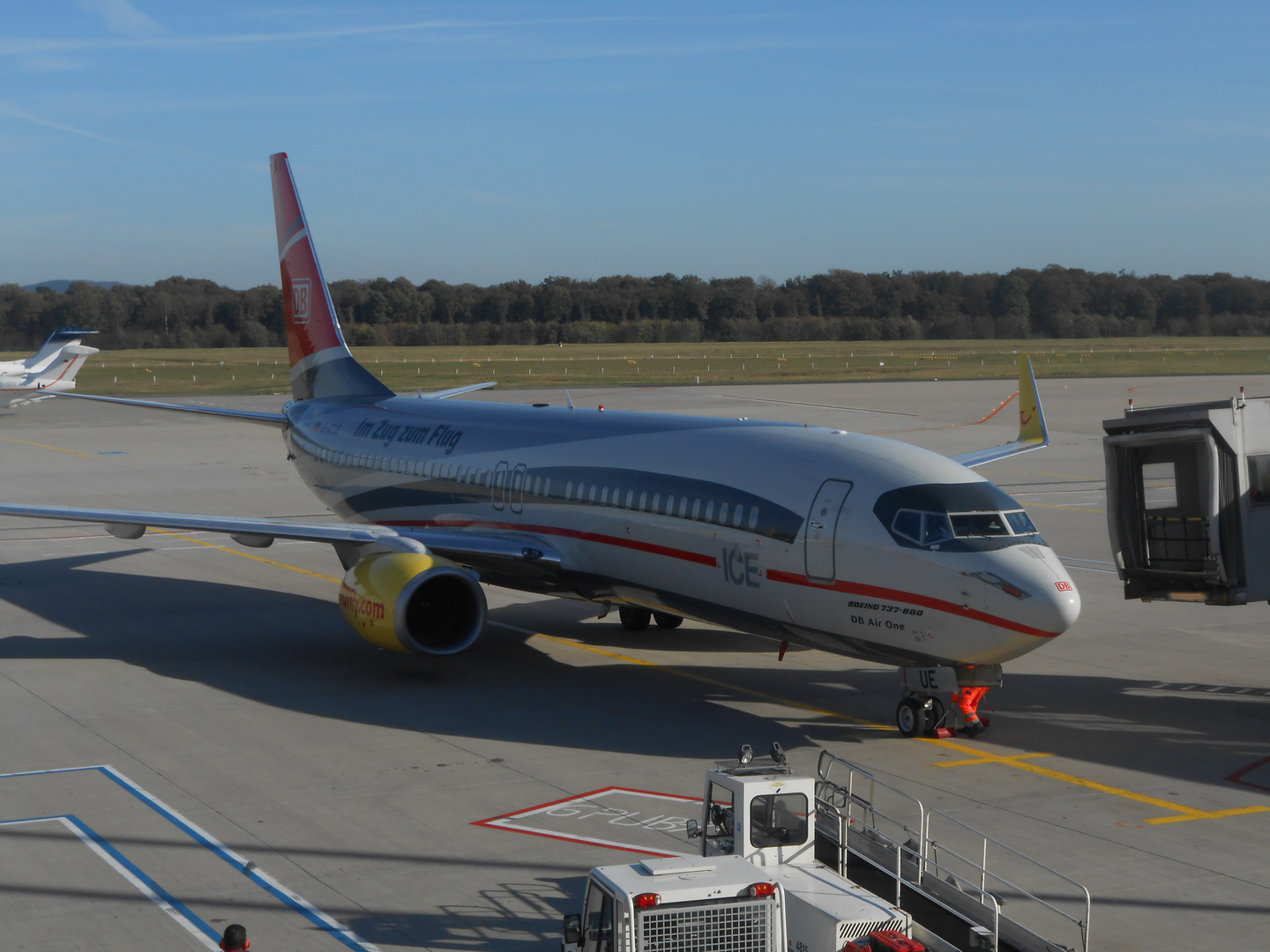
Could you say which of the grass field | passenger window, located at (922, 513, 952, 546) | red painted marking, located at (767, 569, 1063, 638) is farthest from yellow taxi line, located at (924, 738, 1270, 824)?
the grass field

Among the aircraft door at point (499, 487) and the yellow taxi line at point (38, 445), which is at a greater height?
the yellow taxi line at point (38, 445)

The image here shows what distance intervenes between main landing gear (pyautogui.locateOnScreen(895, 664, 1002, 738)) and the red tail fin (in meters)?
17.2

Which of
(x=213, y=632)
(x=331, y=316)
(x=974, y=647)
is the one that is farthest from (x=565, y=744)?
(x=331, y=316)

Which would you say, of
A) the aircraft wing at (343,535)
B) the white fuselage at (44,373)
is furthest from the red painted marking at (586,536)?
the white fuselage at (44,373)

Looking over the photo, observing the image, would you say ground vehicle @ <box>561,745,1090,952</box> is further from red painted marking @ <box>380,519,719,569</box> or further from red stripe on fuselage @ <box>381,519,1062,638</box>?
red painted marking @ <box>380,519,719,569</box>

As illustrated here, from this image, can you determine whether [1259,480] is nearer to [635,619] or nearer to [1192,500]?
[1192,500]

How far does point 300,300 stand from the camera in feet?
105

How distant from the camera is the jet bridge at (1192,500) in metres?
18.7

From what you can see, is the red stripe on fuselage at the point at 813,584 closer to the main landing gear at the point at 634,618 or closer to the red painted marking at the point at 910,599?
the red painted marking at the point at 910,599

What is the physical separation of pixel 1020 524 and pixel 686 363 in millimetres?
113060

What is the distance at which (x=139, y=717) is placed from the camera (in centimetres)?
1878

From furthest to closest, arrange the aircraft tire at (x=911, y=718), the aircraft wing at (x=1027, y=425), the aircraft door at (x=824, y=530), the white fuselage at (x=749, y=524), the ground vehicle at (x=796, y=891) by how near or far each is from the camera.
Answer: the aircraft wing at (x=1027, y=425), the aircraft tire at (x=911, y=718), the aircraft door at (x=824, y=530), the white fuselage at (x=749, y=524), the ground vehicle at (x=796, y=891)

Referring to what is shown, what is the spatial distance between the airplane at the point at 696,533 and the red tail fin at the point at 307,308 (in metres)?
2.78

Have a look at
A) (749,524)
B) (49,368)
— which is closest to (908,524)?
(749,524)
